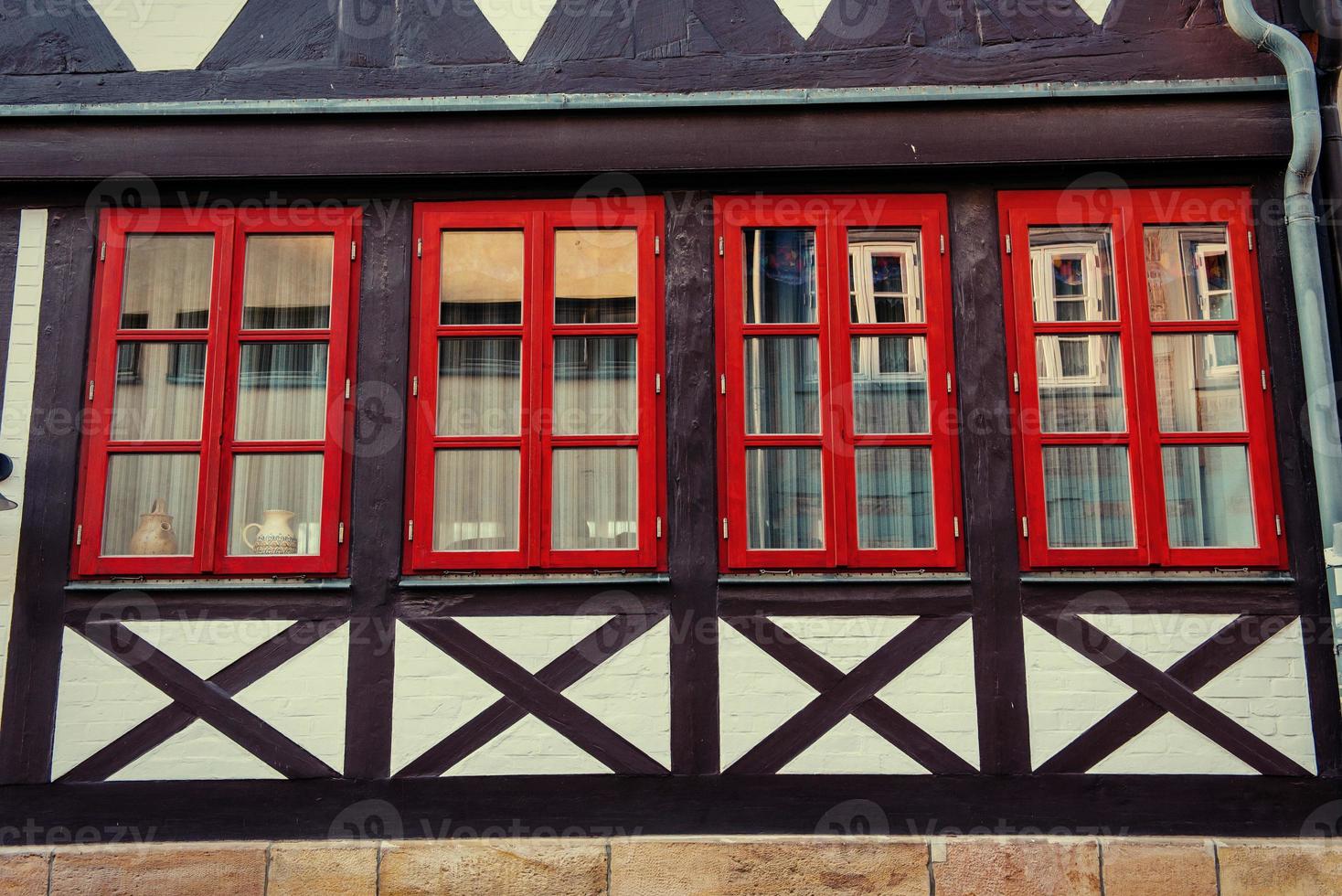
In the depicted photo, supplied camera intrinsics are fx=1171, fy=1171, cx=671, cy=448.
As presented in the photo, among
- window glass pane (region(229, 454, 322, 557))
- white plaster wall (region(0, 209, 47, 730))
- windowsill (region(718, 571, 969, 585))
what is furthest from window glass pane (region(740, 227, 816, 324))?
white plaster wall (region(0, 209, 47, 730))

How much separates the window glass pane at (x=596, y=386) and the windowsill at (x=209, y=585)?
1213 mm

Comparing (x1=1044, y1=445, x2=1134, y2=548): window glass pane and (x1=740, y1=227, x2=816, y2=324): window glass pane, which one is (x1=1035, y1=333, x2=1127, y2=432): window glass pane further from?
(x1=740, y1=227, x2=816, y2=324): window glass pane

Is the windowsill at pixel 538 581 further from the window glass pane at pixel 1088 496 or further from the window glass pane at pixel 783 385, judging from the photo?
the window glass pane at pixel 1088 496

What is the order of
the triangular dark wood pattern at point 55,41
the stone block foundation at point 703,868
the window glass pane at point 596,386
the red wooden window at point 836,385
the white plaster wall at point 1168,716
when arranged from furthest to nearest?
1. the triangular dark wood pattern at point 55,41
2. the window glass pane at point 596,386
3. the red wooden window at point 836,385
4. the white plaster wall at point 1168,716
5. the stone block foundation at point 703,868

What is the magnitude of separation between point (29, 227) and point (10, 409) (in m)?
0.84

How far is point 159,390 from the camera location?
207 inches

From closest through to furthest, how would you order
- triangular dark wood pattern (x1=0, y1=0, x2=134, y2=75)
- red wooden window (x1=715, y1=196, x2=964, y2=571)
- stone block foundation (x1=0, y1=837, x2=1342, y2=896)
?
stone block foundation (x1=0, y1=837, x2=1342, y2=896) < red wooden window (x1=715, y1=196, x2=964, y2=571) < triangular dark wood pattern (x1=0, y1=0, x2=134, y2=75)

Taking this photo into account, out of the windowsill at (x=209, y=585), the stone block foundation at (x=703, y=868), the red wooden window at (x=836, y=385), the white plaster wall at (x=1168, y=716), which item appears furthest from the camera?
the red wooden window at (x=836, y=385)

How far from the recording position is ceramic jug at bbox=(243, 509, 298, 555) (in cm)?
511

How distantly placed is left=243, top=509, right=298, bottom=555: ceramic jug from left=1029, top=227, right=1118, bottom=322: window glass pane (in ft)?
11.3

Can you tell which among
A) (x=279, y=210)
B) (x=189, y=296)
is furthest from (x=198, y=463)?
(x=279, y=210)

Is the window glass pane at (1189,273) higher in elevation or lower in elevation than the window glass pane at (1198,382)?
higher

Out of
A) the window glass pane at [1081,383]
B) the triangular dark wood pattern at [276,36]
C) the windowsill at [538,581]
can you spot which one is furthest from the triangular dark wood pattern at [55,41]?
the window glass pane at [1081,383]

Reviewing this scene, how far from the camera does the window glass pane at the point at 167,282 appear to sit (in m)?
5.31
